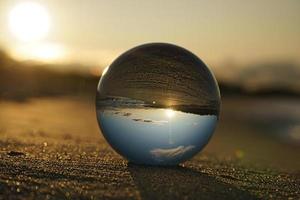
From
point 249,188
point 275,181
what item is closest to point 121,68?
point 249,188

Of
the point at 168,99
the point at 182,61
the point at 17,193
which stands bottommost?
the point at 17,193

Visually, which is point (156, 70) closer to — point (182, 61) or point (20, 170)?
point (182, 61)

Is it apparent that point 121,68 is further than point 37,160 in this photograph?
No

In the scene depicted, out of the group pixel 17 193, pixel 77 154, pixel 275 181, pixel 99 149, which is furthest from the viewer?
pixel 99 149

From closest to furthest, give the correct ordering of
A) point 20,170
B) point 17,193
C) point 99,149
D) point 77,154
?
point 17,193, point 20,170, point 77,154, point 99,149

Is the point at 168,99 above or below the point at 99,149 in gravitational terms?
above

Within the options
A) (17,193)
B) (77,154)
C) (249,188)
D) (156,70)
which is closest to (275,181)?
(249,188)

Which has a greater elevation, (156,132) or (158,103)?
(158,103)
